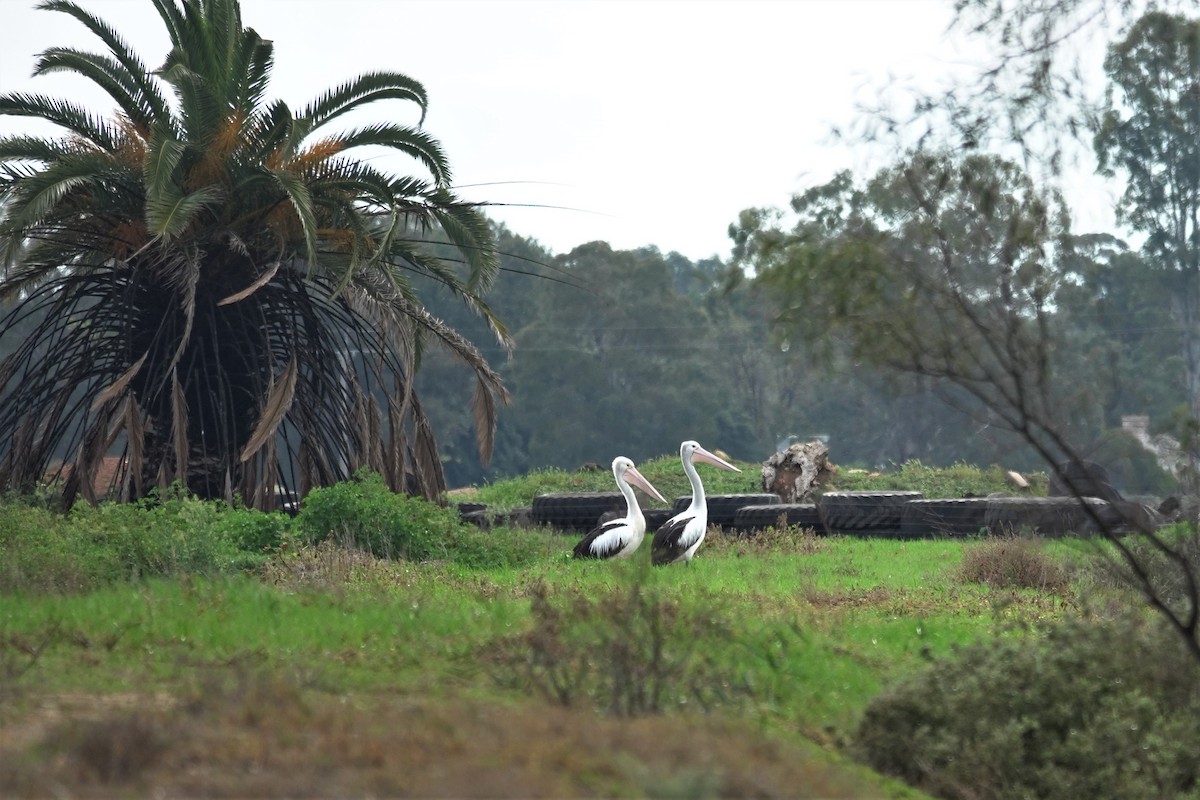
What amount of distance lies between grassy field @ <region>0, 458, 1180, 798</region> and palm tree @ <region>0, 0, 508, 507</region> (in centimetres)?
521

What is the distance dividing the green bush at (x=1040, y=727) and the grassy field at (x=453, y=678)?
294 mm

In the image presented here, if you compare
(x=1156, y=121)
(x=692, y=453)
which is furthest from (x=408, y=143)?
(x=1156, y=121)

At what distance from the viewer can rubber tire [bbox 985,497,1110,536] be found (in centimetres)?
1683

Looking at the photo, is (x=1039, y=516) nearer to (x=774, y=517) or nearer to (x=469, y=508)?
(x=774, y=517)

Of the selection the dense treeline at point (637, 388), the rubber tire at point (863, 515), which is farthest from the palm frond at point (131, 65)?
the dense treeline at point (637, 388)

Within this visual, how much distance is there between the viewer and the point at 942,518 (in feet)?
65.7

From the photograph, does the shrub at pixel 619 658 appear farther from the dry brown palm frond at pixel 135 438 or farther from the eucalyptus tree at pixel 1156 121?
the dry brown palm frond at pixel 135 438

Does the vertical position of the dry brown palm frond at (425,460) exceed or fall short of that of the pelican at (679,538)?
it exceeds it

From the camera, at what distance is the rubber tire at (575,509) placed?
21797 mm

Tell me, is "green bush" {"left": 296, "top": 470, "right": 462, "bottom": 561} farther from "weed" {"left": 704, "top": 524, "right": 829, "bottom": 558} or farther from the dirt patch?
the dirt patch

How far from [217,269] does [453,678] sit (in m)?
12.5

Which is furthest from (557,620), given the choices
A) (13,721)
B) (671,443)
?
(671,443)

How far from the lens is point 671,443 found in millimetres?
56594

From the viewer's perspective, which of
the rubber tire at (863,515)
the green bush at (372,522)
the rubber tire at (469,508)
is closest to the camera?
the green bush at (372,522)
